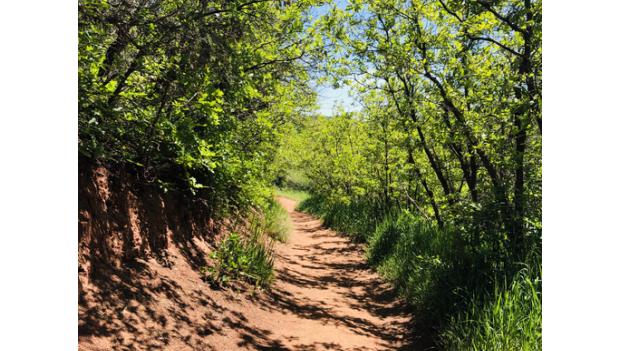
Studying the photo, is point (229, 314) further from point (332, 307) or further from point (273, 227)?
point (273, 227)

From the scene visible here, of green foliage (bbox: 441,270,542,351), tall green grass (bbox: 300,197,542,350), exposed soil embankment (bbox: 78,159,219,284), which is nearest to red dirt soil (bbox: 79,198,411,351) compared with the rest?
exposed soil embankment (bbox: 78,159,219,284)

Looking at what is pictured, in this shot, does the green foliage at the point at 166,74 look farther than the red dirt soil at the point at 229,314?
No

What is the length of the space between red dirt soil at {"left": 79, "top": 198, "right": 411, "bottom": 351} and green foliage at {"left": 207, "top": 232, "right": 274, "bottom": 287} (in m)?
0.23

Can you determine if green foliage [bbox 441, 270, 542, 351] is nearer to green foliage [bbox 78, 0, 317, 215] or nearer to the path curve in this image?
the path curve

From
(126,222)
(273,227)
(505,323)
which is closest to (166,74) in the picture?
(126,222)

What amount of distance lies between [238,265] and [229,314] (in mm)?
1114

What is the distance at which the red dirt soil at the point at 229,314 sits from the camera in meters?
3.53

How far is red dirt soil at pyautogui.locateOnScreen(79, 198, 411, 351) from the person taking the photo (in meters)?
3.53

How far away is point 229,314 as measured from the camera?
494 centimetres

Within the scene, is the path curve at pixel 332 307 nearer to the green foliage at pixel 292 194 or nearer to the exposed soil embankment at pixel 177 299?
the exposed soil embankment at pixel 177 299

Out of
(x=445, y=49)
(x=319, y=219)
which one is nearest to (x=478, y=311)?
(x=445, y=49)

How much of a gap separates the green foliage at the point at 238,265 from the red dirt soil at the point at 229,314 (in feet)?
0.76

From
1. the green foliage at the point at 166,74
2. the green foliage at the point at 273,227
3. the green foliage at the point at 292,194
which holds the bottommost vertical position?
the green foliage at the point at 292,194

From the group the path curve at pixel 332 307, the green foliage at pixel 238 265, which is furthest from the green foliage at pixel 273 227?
the green foliage at pixel 238 265
